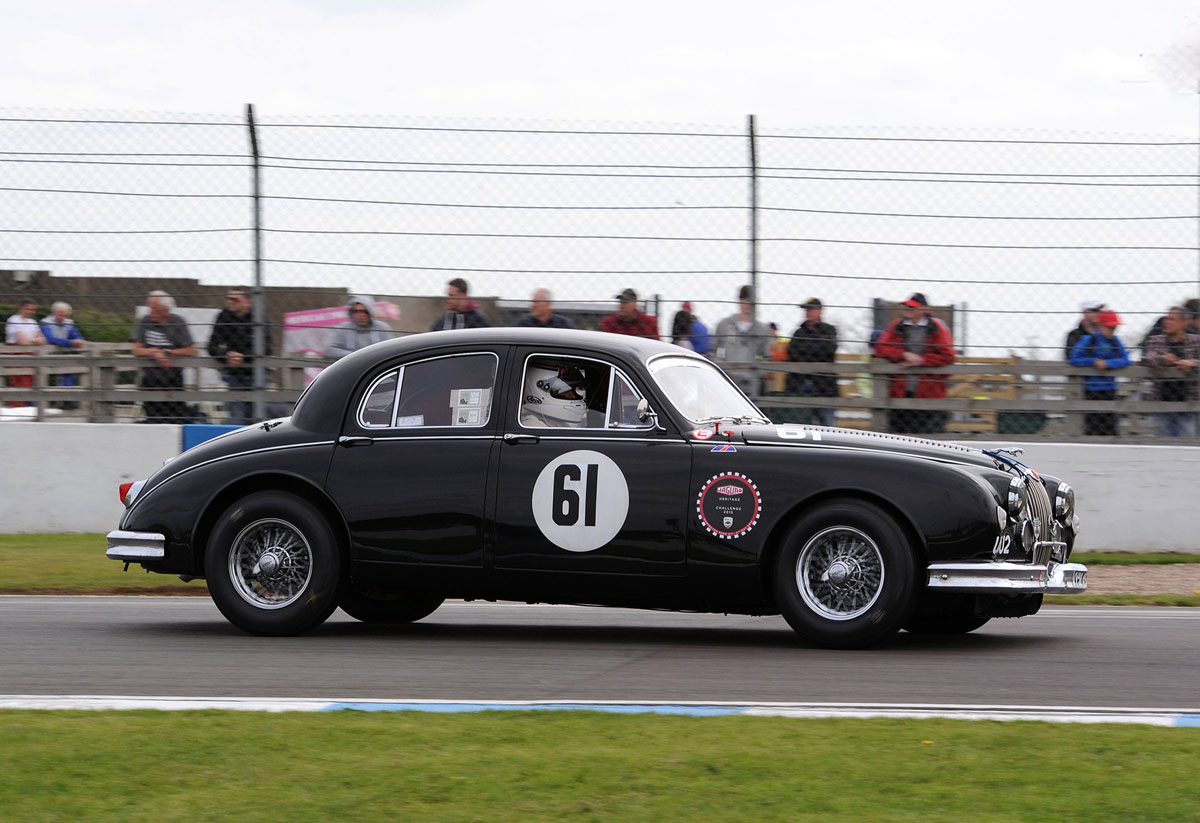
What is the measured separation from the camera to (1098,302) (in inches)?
457

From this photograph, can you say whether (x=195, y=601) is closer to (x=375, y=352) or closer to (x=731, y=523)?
(x=375, y=352)

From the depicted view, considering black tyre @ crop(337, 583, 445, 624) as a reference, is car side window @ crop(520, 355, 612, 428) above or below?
above

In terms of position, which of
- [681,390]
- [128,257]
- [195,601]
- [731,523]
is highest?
[128,257]

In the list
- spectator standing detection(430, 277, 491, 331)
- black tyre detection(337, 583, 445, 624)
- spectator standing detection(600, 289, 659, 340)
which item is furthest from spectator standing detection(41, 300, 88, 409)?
black tyre detection(337, 583, 445, 624)

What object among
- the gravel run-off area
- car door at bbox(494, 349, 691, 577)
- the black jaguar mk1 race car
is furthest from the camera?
the gravel run-off area

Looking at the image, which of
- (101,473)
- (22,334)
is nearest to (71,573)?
(101,473)

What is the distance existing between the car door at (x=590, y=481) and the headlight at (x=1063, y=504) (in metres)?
1.99

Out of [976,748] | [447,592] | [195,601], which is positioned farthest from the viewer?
[195,601]

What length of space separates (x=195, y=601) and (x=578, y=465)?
345 centimetres

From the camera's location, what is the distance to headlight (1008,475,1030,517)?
7048 millimetres

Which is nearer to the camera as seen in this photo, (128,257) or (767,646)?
(767,646)

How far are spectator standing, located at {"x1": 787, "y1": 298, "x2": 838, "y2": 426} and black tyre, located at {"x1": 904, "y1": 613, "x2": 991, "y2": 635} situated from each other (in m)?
3.96

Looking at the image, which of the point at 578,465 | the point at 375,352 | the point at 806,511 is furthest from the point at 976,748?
the point at 375,352

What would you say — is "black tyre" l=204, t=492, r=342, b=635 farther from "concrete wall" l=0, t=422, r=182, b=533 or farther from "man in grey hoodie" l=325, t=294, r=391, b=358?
"concrete wall" l=0, t=422, r=182, b=533
